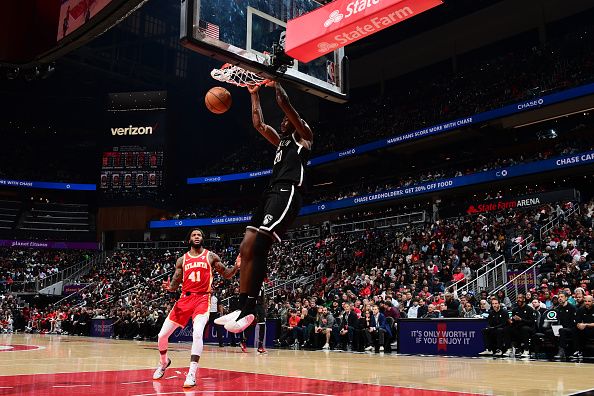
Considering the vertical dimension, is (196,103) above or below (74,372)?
above

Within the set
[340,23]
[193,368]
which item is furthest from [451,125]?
[193,368]

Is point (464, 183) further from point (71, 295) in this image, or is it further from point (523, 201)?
point (71, 295)

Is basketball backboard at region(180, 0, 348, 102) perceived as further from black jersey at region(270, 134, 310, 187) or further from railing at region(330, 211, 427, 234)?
railing at region(330, 211, 427, 234)

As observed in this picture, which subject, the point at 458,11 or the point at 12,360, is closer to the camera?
the point at 12,360

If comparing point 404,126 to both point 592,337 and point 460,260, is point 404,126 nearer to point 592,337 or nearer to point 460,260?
point 460,260

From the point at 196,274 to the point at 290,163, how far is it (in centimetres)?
244

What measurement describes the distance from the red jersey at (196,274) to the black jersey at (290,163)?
7.20ft

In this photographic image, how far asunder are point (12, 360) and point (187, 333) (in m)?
10.1

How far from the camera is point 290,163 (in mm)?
5113

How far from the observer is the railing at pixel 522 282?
16188 mm

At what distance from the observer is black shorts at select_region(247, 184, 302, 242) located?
16.0 feet

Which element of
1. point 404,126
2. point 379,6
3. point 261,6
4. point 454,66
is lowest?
point 379,6

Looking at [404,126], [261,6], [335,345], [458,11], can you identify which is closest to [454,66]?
[458,11]

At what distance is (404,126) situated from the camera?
29.1m
